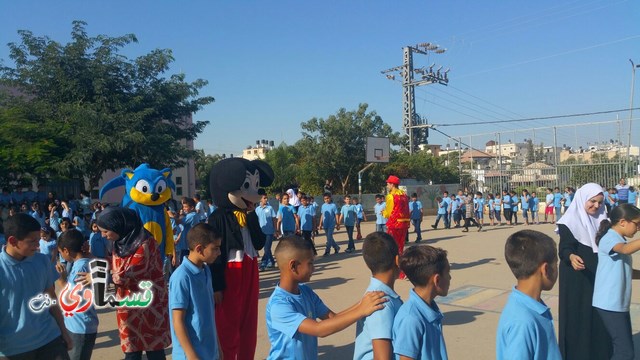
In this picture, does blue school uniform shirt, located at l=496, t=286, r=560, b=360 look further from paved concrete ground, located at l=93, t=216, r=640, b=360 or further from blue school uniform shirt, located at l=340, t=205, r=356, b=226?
blue school uniform shirt, located at l=340, t=205, r=356, b=226

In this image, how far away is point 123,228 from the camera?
384 cm

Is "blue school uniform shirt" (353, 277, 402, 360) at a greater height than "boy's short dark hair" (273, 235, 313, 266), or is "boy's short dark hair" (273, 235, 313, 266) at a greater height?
"boy's short dark hair" (273, 235, 313, 266)

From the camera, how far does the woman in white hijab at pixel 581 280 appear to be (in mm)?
4270

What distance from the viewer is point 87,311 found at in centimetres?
396

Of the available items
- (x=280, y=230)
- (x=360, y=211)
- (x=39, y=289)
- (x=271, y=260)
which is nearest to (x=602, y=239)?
(x=39, y=289)

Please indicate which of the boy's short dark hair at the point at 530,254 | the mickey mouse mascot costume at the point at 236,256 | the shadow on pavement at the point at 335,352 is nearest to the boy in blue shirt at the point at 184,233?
the shadow on pavement at the point at 335,352

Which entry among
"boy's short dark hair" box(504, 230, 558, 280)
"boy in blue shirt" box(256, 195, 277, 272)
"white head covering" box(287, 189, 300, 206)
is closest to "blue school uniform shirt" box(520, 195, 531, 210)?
"white head covering" box(287, 189, 300, 206)

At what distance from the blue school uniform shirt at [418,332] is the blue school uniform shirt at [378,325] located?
4cm

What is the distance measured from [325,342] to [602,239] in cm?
297

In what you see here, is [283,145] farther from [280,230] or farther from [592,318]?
[592,318]

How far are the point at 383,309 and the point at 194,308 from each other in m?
1.31

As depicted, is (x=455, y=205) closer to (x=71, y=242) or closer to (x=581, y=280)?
(x=581, y=280)

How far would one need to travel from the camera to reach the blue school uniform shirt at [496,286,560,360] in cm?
242

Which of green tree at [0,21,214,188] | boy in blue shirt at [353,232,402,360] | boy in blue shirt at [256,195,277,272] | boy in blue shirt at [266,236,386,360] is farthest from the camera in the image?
green tree at [0,21,214,188]
